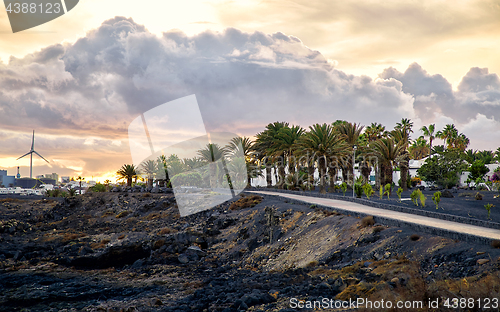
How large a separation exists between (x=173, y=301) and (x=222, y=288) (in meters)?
1.91

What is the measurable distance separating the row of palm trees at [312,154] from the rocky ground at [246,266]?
13749mm

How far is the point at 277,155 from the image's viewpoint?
5447 cm

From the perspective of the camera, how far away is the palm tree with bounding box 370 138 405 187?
154 feet

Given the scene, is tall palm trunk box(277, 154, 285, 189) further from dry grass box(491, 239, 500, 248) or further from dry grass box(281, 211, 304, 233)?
dry grass box(491, 239, 500, 248)

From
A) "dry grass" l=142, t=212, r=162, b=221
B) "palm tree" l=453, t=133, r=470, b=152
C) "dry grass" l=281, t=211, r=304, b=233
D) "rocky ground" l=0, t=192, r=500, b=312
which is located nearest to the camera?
"rocky ground" l=0, t=192, r=500, b=312

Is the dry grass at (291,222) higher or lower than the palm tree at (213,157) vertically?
lower

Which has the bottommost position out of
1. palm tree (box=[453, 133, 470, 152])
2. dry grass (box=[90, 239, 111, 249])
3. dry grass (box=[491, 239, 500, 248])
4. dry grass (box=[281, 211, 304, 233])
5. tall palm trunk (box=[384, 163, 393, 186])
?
dry grass (box=[90, 239, 111, 249])

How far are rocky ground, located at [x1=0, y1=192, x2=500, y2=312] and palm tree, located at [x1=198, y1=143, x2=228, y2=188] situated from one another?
36178mm

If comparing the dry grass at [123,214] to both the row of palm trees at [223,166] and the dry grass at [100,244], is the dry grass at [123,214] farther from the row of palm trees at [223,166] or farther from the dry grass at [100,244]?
the row of palm trees at [223,166]

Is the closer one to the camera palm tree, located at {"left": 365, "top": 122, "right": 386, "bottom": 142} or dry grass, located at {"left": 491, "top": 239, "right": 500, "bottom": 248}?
dry grass, located at {"left": 491, "top": 239, "right": 500, "bottom": 248}

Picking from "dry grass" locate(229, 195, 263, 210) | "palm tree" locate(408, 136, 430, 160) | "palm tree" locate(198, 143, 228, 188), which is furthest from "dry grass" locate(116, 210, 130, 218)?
"palm tree" locate(408, 136, 430, 160)

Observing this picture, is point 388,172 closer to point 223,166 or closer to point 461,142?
point 223,166

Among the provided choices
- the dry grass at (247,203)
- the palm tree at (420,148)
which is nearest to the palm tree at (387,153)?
the dry grass at (247,203)

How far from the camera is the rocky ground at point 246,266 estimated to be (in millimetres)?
10328
